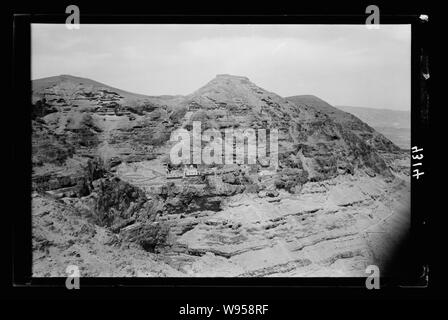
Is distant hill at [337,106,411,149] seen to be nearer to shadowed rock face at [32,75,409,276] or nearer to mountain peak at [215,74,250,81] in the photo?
shadowed rock face at [32,75,409,276]

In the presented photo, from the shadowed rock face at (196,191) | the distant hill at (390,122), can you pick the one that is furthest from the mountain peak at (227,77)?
the distant hill at (390,122)

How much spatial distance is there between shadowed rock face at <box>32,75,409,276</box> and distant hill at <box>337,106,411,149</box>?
89 mm

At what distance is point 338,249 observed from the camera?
502 cm

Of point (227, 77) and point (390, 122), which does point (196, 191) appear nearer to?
point (227, 77)

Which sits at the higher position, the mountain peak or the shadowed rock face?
the mountain peak

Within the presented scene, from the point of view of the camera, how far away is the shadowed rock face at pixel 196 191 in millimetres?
4949

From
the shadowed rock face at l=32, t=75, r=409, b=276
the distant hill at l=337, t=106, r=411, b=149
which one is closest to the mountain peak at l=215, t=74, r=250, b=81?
the shadowed rock face at l=32, t=75, r=409, b=276

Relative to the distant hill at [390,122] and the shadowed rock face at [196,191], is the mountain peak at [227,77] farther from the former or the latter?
Result: the distant hill at [390,122]

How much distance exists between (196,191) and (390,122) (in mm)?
2045

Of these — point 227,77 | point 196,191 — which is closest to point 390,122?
point 227,77

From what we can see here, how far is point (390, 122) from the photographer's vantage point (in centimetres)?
502

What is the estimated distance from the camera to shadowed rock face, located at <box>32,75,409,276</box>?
4.95 m
